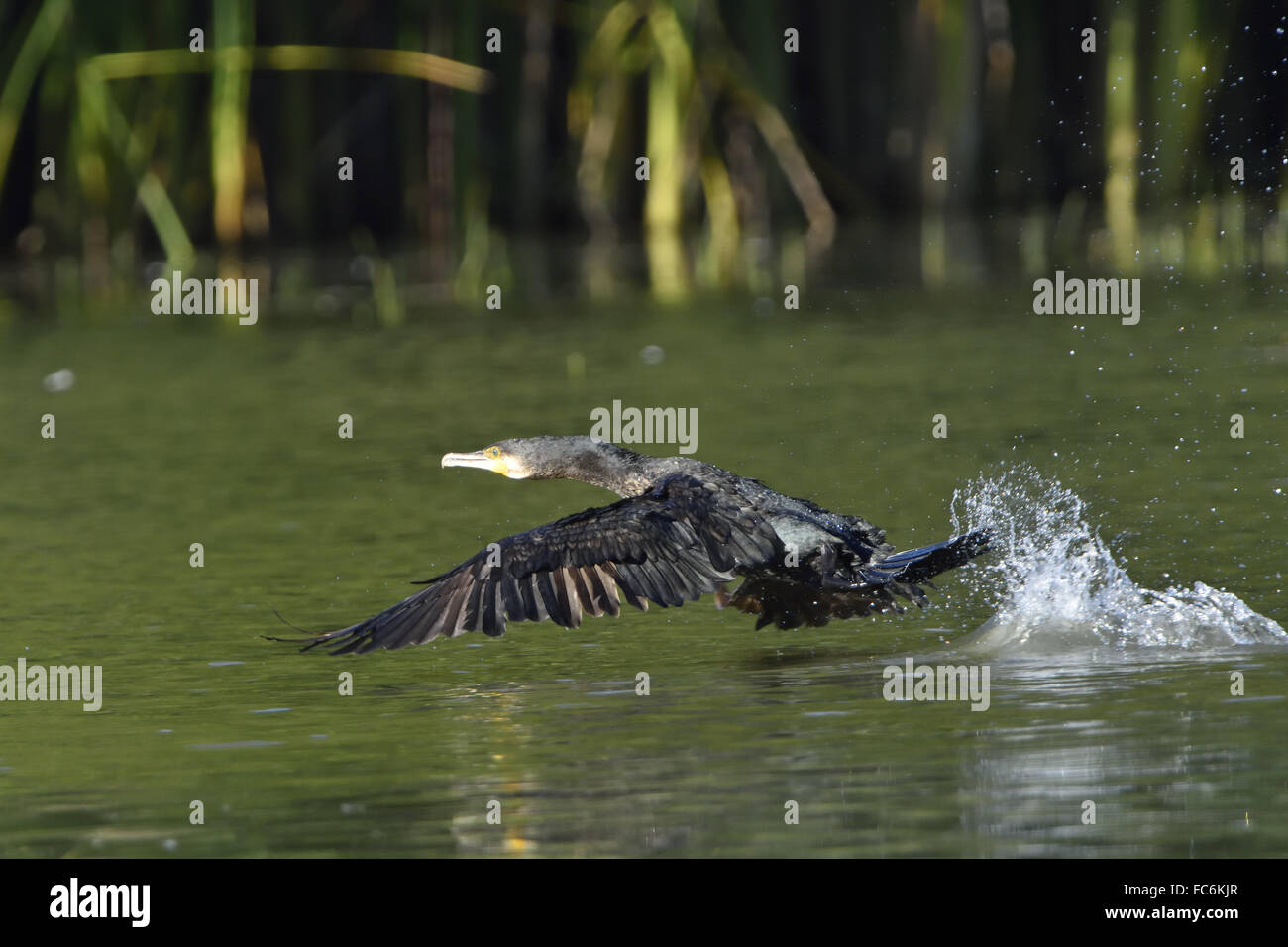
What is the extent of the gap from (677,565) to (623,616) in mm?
1032

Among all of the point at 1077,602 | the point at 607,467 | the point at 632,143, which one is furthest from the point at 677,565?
the point at 632,143

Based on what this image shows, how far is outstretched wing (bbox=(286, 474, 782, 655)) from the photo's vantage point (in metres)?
7.45

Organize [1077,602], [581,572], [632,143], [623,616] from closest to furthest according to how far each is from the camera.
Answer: [581,572]
[1077,602]
[623,616]
[632,143]

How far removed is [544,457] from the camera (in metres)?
8.75

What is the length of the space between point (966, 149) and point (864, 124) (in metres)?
1.96

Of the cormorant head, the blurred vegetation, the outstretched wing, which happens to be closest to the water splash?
the outstretched wing

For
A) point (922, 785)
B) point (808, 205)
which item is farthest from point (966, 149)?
point (922, 785)

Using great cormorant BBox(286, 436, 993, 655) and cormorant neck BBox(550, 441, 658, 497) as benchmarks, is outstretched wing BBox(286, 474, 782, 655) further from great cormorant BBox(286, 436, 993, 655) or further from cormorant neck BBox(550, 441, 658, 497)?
cormorant neck BBox(550, 441, 658, 497)

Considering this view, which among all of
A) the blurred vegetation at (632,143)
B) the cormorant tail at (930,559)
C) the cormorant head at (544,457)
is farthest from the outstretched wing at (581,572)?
the blurred vegetation at (632,143)

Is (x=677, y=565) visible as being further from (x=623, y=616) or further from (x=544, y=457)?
(x=544, y=457)

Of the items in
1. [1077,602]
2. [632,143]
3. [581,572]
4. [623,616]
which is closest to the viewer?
[581,572]

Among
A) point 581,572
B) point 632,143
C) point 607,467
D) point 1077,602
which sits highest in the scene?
point 632,143

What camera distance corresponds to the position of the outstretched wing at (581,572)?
745 centimetres
